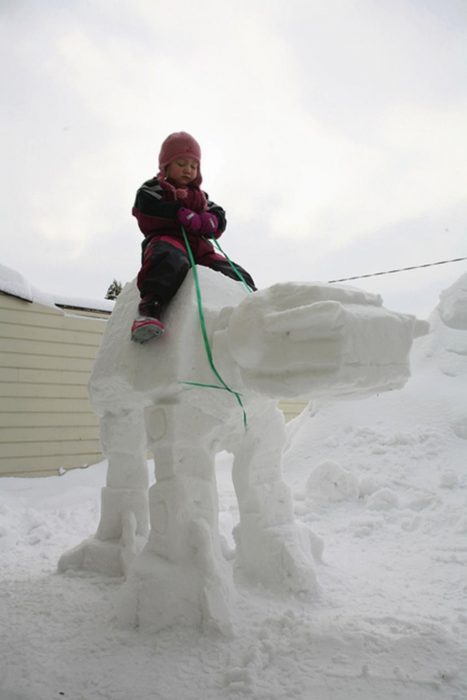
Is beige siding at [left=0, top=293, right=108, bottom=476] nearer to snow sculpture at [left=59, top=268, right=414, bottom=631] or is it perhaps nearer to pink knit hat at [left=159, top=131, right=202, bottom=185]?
snow sculpture at [left=59, top=268, right=414, bottom=631]

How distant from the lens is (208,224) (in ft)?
5.61

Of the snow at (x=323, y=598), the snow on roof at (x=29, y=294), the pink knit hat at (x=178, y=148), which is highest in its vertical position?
the snow on roof at (x=29, y=294)

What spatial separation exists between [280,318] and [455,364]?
8.77 feet

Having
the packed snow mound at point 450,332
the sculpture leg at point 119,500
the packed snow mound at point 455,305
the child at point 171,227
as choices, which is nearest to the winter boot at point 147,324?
the child at point 171,227

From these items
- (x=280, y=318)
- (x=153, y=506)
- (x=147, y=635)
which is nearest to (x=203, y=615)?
(x=147, y=635)

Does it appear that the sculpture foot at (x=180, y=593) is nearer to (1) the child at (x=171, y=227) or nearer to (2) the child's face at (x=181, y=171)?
(1) the child at (x=171, y=227)

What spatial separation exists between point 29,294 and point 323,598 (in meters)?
3.14

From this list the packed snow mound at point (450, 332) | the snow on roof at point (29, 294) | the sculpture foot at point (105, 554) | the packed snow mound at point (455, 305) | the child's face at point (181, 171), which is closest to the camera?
the child's face at point (181, 171)

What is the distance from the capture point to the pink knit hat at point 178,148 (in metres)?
1.74

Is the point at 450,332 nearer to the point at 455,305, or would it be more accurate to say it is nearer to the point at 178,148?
the point at 455,305

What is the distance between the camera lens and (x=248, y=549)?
1765 millimetres

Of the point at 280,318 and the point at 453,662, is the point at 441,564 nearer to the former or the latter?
the point at 453,662

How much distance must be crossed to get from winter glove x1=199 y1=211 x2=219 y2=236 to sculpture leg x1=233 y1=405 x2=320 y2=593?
2.04 feet

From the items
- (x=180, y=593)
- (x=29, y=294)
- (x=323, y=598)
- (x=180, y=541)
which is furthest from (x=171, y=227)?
(x=29, y=294)
